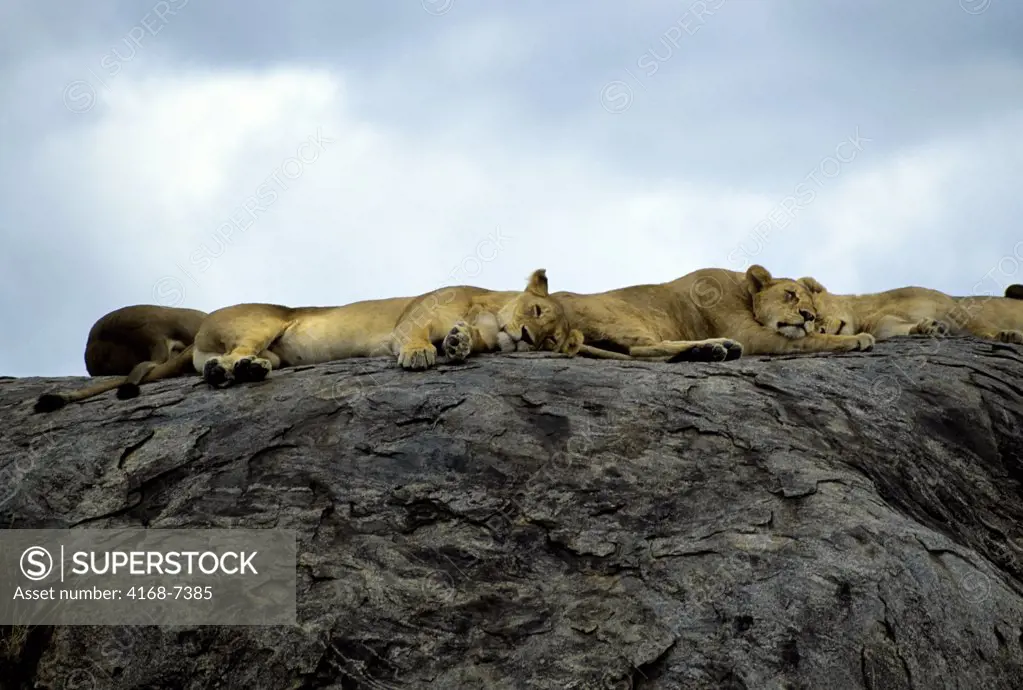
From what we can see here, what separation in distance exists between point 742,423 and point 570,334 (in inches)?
86.1

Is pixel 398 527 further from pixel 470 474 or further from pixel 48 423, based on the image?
pixel 48 423

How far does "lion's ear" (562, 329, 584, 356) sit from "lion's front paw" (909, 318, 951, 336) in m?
3.54

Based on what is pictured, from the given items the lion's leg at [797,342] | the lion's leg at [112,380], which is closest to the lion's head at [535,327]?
the lion's leg at [797,342]

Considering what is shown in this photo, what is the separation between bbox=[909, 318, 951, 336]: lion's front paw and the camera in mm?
10758

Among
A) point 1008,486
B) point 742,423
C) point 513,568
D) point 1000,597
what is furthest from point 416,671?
point 1008,486

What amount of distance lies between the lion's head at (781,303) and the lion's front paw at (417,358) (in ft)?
11.6

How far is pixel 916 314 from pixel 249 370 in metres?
6.45

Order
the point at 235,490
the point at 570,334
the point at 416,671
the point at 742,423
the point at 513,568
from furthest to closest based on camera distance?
the point at 570,334 < the point at 742,423 < the point at 235,490 < the point at 513,568 < the point at 416,671

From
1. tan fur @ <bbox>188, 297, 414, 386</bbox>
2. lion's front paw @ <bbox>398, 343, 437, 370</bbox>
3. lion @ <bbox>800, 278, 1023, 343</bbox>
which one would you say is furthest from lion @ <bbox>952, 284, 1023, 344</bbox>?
lion's front paw @ <bbox>398, 343, 437, 370</bbox>

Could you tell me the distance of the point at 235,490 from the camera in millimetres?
6785

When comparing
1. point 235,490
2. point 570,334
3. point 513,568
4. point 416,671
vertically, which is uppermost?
point 570,334

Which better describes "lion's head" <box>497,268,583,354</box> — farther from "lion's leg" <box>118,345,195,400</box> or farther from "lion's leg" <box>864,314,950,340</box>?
"lion's leg" <box>864,314,950,340</box>

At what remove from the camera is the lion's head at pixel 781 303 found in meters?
10.3

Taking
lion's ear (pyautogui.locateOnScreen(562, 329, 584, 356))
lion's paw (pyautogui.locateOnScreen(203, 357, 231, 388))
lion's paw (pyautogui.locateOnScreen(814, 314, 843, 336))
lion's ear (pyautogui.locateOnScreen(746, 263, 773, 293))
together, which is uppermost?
lion's ear (pyautogui.locateOnScreen(746, 263, 773, 293))
